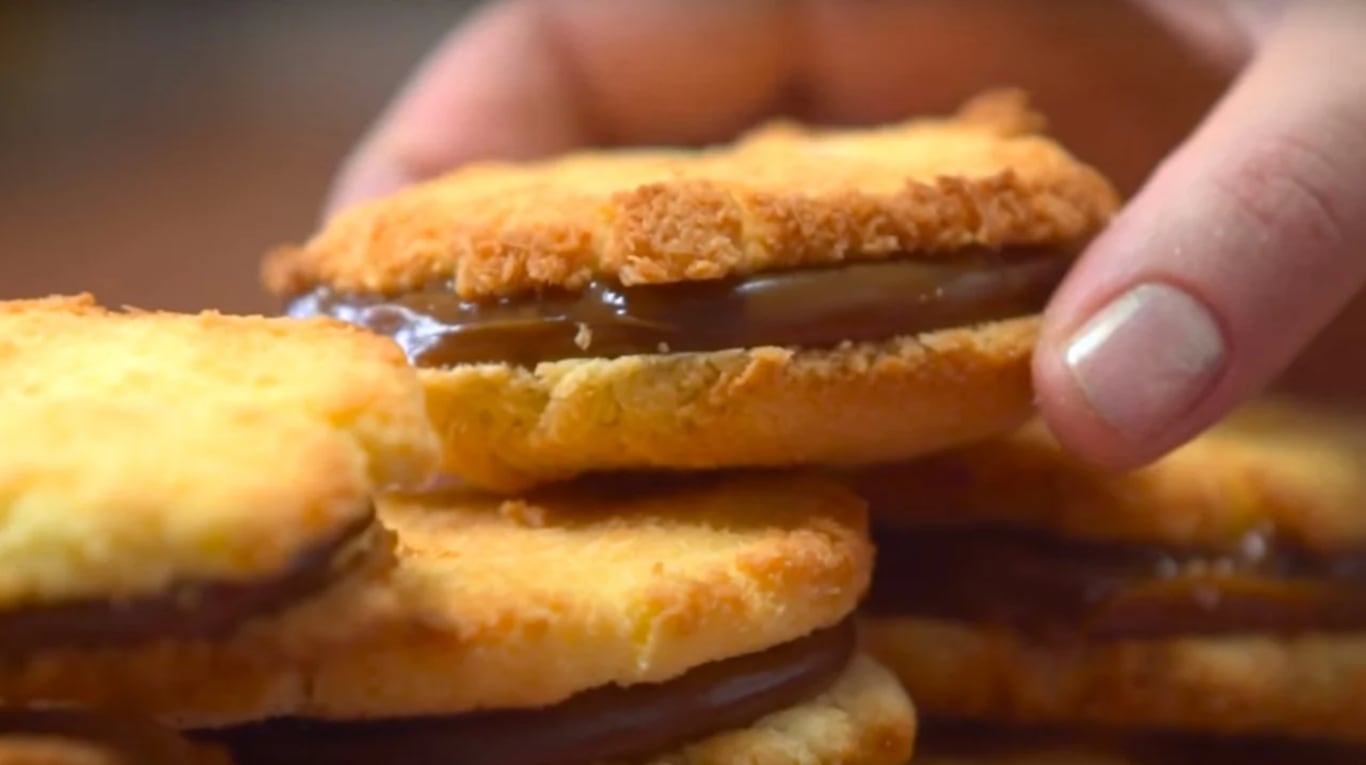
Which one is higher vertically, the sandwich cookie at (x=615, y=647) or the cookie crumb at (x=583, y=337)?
the cookie crumb at (x=583, y=337)

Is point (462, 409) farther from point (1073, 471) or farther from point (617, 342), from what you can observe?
point (1073, 471)

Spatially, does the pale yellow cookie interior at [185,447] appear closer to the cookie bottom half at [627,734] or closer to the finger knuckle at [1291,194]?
the cookie bottom half at [627,734]

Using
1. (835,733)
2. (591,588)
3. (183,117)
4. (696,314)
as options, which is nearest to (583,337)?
(696,314)

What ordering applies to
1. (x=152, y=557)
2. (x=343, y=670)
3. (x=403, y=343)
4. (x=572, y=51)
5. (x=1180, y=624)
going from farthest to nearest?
(x=572, y=51), (x=1180, y=624), (x=403, y=343), (x=343, y=670), (x=152, y=557)

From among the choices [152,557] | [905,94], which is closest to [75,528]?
[152,557]

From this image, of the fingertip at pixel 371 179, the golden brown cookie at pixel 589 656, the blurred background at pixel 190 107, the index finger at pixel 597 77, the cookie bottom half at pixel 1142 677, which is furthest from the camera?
the blurred background at pixel 190 107

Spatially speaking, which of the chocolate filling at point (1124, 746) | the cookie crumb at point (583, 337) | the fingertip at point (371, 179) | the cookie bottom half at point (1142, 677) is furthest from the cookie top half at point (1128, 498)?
the fingertip at point (371, 179)

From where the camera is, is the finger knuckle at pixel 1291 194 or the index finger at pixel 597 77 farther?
the index finger at pixel 597 77
